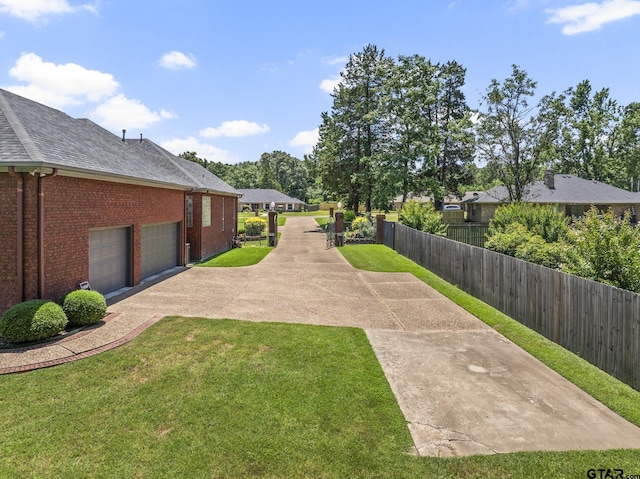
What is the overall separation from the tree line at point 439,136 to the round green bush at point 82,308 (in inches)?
1234

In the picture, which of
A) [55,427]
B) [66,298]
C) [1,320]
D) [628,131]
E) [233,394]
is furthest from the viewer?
[628,131]

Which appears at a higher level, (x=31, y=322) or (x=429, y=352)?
(x=31, y=322)

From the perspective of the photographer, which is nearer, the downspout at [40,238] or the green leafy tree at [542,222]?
the downspout at [40,238]

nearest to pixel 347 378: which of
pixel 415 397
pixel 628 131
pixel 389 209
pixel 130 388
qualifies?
pixel 415 397

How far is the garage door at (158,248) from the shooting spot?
14.9 metres

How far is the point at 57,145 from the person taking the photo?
34.2 ft

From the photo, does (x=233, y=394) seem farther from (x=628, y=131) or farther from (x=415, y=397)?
(x=628, y=131)

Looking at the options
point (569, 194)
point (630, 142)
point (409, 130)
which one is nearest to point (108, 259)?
point (409, 130)

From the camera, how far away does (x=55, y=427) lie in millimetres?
5074

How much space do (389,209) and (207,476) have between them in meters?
37.3

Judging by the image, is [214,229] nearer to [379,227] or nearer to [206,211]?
[206,211]

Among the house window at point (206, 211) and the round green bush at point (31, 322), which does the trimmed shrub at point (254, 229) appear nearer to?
the house window at point (206, 211)

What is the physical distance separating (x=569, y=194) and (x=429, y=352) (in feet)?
126

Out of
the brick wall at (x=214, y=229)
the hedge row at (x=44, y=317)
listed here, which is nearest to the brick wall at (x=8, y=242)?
the hedge row at (x=44, y=317)
